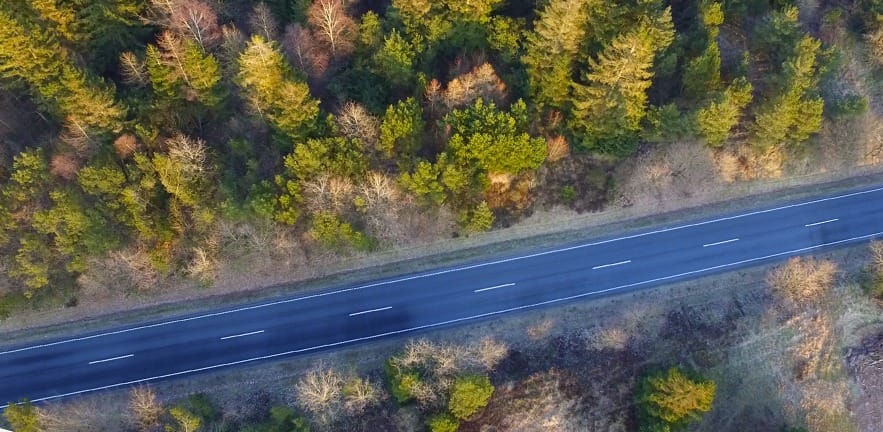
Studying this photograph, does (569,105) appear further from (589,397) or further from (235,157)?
(235,157)

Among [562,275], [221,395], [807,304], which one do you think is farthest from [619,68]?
[221,395]

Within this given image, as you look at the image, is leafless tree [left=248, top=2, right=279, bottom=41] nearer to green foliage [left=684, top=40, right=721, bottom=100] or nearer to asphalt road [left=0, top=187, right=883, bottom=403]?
asphalt road [left=0, top=187, right=883, bottom=403]

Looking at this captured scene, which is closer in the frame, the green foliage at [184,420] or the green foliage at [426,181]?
the green foliage at [184,420]

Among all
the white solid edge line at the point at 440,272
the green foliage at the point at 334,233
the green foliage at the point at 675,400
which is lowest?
the green foliage at the point at 675,400

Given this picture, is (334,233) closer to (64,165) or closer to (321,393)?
(321,393)

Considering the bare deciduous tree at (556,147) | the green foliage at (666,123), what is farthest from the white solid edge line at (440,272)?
the green foliage at (666,123)

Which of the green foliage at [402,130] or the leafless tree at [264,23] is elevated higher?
the leafless tree at [264,23]

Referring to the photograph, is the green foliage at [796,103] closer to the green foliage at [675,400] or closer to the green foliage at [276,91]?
the green foliage at [675,400]

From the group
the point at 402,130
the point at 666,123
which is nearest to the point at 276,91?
the point at 402,130
